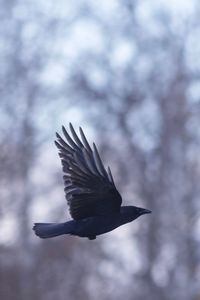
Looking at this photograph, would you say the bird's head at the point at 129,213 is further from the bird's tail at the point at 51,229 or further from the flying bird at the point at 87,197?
the bird's tail at the point at 51,229

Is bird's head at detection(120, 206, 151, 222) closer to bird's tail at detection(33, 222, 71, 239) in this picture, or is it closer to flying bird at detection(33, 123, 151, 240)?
flying bird at detection(33, 123, 151, 240)

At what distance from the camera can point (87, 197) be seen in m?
6.49

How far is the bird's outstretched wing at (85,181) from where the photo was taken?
6.38 metres

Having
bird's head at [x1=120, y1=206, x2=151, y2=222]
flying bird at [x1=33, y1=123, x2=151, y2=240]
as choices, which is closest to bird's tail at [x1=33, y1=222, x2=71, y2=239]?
flying bird at [x1=33, y1=123, x2=151, y2=240]

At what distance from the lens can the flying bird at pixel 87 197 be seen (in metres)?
6.34

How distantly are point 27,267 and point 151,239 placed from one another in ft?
9.89

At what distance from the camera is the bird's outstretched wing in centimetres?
638

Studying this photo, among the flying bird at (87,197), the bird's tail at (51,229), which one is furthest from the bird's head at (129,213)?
the bird's tail at (51,229)

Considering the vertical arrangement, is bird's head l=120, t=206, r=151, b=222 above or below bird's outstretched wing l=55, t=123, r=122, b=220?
below

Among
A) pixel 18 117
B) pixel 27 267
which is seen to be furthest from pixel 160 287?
pixel 18 117

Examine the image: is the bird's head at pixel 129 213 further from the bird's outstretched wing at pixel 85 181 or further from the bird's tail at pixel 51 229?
the bird's tail at pixel 51 229

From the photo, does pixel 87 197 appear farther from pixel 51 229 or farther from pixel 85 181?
pixel 51 229

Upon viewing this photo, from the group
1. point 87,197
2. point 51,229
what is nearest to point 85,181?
point 87,197

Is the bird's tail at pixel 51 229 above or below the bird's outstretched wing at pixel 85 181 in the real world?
below
